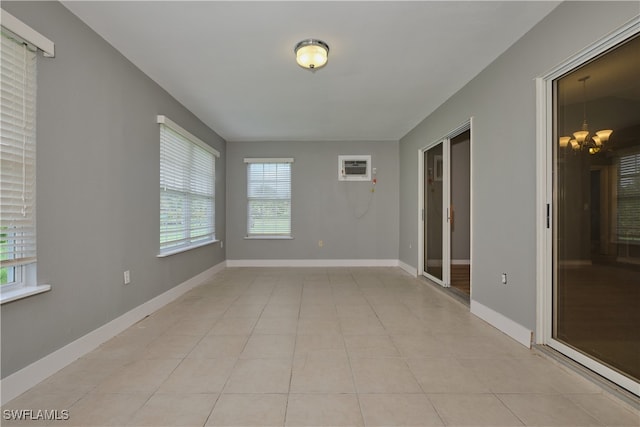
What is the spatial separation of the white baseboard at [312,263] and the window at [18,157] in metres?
4.29

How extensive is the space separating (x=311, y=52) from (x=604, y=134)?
2.17 m

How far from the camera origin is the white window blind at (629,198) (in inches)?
69.8

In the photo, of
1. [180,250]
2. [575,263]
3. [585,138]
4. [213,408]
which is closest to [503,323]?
[575,263]

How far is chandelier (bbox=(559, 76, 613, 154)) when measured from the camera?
2.00 m

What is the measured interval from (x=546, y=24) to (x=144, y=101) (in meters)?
3.62

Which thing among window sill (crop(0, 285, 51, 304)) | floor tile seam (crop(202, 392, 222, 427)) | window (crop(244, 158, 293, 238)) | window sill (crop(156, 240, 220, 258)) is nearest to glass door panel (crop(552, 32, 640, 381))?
floor tile seam (crop(202, 392, 222, 427))

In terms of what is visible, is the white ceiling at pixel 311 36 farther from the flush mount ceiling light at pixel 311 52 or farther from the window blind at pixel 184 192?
the window blind at pixel 184 192

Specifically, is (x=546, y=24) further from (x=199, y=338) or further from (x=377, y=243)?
(x=377, y=243)

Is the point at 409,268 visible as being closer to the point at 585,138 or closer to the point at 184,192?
the point at 585,138

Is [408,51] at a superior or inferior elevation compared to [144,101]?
superior

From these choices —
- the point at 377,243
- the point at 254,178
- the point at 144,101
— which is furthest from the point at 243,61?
the point at 377,243

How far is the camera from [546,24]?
2305mm

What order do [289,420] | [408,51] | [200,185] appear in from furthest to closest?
1. [200,185]
2. [408,51]
3. [289,420]

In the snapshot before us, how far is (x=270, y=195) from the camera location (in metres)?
6.27
